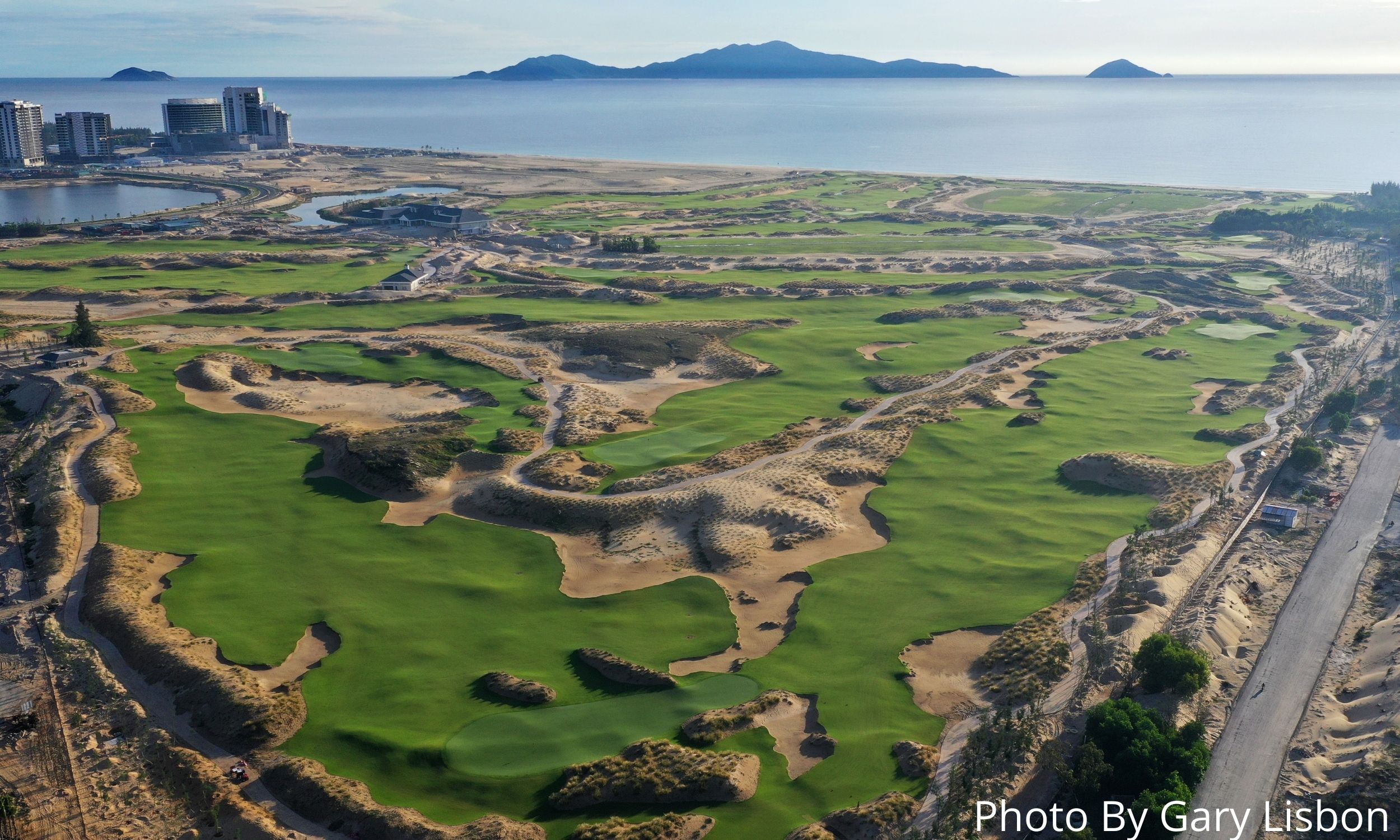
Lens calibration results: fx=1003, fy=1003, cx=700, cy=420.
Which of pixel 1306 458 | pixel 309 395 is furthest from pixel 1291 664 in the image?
pixel 309 395

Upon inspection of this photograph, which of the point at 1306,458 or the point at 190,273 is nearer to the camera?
the point at 1306,458

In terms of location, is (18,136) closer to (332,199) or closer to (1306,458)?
(332,199)

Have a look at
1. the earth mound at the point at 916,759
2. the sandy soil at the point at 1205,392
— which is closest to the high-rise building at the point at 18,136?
the sandy soil at the point at 1205,392

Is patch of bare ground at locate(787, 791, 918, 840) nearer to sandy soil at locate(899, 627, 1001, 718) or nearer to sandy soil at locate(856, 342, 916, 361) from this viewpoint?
sandy soil at locate(899, 627, 1001, 718)

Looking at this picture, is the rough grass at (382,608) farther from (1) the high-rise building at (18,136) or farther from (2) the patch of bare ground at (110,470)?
(1) the high-rise building at (18,136)

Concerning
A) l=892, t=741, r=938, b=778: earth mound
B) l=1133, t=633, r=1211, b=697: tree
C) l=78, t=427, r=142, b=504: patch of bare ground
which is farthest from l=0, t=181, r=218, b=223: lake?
l=1133, t=633, r=1211, b=697: tree

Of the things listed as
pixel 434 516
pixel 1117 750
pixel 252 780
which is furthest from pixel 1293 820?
pixel 434 516

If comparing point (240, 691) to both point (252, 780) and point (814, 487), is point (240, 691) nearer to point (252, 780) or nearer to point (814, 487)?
point (252, 780)
